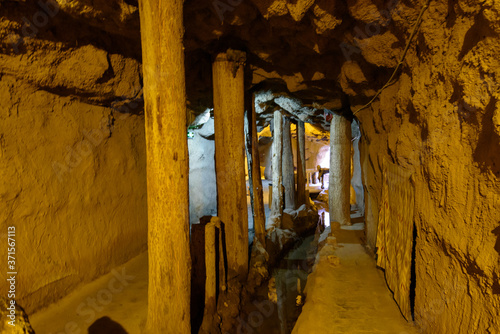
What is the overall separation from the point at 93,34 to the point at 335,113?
19.4ft

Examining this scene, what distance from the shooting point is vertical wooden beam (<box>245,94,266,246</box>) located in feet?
21.0

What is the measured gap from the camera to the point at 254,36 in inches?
171

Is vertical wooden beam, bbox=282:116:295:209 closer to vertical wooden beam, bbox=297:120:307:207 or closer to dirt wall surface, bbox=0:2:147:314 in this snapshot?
vertical wooden beam, bbox=297:120:307:207

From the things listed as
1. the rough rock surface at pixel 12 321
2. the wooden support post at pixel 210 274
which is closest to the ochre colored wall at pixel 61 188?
the wooden support post at pixel 210 274

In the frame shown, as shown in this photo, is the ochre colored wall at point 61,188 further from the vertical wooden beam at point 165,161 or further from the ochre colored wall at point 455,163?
the ochre colored wall at point 455,163

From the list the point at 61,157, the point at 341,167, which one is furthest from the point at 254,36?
the point at 341,167

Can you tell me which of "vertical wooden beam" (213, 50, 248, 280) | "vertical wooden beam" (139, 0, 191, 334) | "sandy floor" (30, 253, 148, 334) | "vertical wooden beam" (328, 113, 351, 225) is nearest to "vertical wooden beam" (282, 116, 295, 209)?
"vertical wooden beam" (328, 113, 351, 225)

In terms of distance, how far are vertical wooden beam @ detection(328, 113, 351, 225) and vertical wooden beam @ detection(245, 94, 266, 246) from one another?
7.68 ft

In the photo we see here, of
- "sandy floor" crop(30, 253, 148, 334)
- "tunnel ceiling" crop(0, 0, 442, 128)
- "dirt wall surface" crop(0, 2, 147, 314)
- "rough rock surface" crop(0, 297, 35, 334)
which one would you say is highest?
"tunnel ceiling" crop(0, 0, 442, 128)

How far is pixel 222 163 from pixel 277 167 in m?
3.89

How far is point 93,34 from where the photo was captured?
11.3 ft

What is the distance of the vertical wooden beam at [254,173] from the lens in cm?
641

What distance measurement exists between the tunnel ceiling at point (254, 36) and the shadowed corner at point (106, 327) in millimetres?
3029

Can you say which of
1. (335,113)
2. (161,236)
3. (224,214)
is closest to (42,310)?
(161,236)
